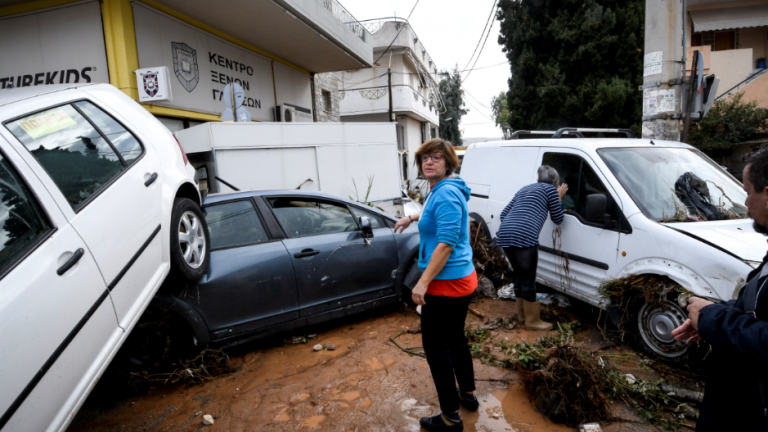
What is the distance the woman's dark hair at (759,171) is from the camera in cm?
141

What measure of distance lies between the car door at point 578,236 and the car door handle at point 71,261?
391 centimetres

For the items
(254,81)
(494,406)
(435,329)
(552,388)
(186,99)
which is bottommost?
(494,406)

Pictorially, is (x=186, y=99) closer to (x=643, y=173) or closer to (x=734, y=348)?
(x=643, y=173)

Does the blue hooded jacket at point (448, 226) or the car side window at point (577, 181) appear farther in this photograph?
the car side window at point (577, 181)

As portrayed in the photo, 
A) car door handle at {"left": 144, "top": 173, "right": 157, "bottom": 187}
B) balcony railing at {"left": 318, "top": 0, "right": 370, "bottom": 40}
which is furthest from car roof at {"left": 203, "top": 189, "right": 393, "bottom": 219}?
balcony railing at {"left": 318, "top": 0, "right": 370, "bottom": 40}

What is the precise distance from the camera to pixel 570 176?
4.52m

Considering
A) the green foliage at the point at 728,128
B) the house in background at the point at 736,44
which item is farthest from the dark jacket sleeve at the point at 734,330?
the house in background at the point at 736,44

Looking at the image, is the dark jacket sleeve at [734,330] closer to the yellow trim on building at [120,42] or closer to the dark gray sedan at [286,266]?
the dark gray sedan at [286,266]

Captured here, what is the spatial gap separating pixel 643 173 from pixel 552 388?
243cm

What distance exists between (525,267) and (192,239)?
2.93 meters

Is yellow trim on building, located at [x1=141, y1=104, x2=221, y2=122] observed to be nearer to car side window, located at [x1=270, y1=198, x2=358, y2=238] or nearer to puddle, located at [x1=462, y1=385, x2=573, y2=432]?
car side window, located at [x1=270, y1=198, x2=358, y2=238]

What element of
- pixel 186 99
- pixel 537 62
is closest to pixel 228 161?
pixel 186 99

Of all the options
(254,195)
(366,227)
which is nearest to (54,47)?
(254,195)

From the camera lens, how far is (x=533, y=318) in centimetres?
421
